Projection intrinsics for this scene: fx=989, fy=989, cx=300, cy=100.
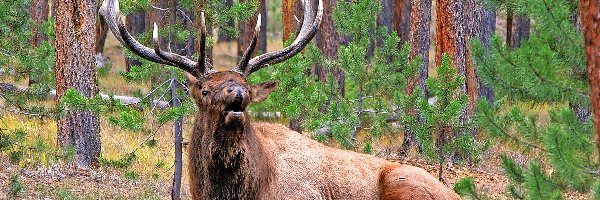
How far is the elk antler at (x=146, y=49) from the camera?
7.90 m

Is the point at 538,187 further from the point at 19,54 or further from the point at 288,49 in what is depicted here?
the point at 19,54

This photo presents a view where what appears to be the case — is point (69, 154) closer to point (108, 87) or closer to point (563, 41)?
point (563, 41)

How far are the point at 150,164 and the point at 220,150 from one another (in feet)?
24.2

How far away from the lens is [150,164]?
14594 millimetres

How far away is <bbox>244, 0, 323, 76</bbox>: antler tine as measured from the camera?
8086 millimetres

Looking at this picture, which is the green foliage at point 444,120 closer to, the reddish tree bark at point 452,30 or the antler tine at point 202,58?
the reddish tree bark at point 452,30

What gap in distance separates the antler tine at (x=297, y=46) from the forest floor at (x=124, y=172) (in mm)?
2926

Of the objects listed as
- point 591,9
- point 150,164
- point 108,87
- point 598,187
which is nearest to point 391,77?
point 150,164

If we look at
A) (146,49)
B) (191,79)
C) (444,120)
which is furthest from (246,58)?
(444,120)

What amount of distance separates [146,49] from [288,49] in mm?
1192

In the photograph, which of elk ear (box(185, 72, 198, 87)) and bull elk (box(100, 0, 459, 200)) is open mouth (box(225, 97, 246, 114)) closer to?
bull elk (box(100, 0, 459, 200))

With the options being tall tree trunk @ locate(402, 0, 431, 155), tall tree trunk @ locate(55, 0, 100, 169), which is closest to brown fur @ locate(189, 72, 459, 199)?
tall tree trunk @ locate(55, 0, 100, 169)

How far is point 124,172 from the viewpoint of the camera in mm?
13383

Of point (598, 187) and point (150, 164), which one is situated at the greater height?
point (598, 187)
